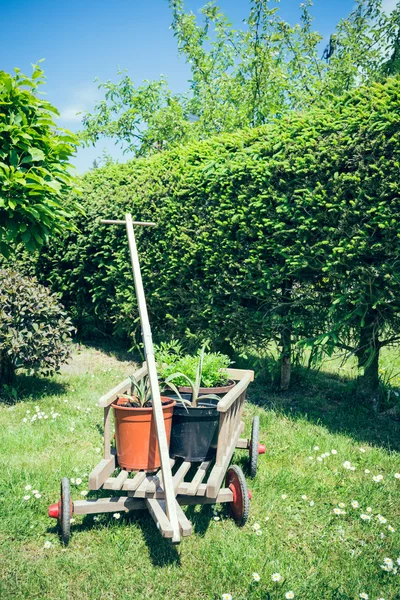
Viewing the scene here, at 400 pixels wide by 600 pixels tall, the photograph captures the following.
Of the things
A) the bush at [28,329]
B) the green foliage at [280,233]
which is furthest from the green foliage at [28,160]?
the green foliage at [280,233]

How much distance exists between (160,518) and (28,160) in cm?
360

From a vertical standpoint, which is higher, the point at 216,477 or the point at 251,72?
the point at 251,72

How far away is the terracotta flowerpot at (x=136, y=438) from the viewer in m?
2.68

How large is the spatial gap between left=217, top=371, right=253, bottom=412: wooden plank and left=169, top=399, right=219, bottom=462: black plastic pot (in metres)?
0.14

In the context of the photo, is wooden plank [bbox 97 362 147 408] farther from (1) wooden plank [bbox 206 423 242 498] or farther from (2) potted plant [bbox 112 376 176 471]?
(1) wooden plank [bbox 206 423 242 498]

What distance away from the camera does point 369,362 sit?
4379 mm

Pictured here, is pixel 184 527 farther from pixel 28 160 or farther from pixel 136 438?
pixel 28 160

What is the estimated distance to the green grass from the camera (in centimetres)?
225

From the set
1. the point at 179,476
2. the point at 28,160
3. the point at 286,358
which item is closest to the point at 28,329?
the point at 28,160

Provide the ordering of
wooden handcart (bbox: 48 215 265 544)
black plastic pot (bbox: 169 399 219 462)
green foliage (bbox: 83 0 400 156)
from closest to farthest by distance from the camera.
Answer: wooden handcart (bbox: 48 215 265 544) → black plastic pot (bbox: 169 399 219 462) → green foliage (bbox: 83 0 400 156)

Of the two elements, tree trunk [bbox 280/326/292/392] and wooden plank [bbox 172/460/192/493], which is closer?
wooden plank [bbox 172/460/192/493]

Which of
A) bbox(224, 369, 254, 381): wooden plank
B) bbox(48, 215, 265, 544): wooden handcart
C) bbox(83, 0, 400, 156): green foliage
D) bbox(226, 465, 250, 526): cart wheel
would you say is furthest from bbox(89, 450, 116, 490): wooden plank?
bbox(83, 0, 400, 156): green foliage

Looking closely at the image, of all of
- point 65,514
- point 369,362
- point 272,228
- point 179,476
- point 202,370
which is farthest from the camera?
point 272,228

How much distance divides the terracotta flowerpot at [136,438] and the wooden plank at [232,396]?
321 mm
